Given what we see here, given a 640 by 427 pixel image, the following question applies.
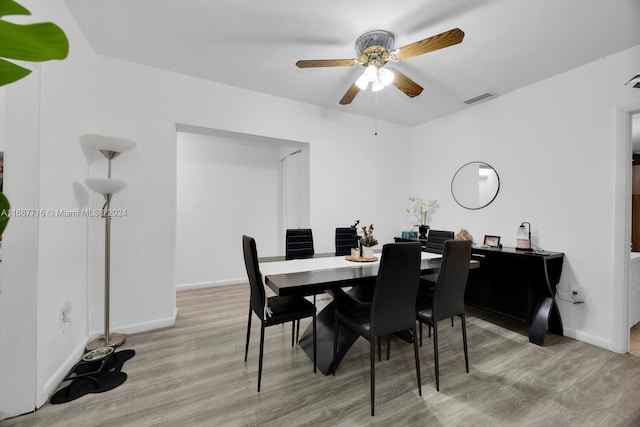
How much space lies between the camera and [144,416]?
1597mm

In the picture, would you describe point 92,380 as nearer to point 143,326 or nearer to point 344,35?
point 143,326

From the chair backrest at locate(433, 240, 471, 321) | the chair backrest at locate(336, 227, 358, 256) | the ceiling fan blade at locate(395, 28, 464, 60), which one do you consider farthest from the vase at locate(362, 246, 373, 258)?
the ceiling fan blade at locate(395, 28, 464, 60)

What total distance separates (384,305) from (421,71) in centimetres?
240

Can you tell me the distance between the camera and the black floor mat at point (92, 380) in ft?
5.79

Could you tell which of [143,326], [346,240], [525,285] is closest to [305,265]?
[346,240]

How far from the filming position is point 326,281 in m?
1.74

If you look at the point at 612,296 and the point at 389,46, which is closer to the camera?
the point at 389,46

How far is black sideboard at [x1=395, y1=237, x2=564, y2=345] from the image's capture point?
2564 millimetres

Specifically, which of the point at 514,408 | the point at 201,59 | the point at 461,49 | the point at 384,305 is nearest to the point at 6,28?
the point at 384,305

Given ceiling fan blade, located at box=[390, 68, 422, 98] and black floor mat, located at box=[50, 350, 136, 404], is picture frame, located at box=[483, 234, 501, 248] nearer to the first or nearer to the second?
ceiling fan blade, located at box=[390, 68, 422, 98]

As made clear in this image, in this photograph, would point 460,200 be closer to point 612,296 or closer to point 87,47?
point 612,296

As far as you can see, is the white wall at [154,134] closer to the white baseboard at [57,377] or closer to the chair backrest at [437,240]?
the white baseboard at [57,377]

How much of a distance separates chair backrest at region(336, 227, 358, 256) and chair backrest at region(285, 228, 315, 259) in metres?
0.34

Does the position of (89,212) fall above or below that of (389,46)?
below
